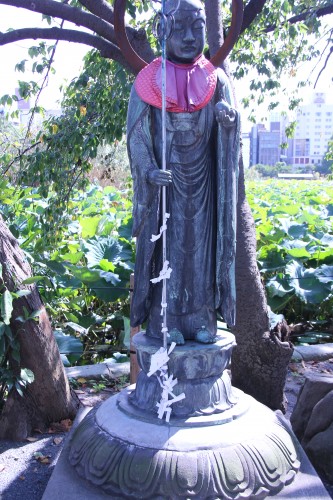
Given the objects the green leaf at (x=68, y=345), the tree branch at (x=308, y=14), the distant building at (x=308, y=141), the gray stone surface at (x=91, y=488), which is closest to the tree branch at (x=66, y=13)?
the tree branch at (x=308, y=14)

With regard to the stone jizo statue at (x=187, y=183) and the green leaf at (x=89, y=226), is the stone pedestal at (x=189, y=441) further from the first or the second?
the green leaf at (x=89, y=226)

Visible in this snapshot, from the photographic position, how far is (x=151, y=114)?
3.10 meters

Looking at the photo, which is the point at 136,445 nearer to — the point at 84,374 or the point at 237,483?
the point at 237,483

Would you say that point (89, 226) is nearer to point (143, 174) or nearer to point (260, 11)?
point (260, 11)

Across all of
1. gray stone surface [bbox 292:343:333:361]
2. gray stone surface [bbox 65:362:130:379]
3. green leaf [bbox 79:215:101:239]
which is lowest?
gray stone surface [bbox 292:343:333:361]

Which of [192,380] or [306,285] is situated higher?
[192,380]

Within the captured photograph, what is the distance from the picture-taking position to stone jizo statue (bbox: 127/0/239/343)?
10.0 feet

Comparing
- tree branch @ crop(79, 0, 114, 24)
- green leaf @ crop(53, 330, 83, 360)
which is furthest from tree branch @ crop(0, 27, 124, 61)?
green leaf @ crop(53, 330, 83, 360)

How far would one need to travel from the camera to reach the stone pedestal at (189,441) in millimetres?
2721

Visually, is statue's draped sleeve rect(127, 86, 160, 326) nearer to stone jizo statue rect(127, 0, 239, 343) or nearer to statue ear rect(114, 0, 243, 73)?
stone jizo statue rect(127, 0, 239, 343)

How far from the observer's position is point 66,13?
5.00 metres

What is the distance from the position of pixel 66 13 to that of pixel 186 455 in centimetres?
401

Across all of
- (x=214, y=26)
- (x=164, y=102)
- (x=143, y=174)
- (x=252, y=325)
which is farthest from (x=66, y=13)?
(x=252, y=325)

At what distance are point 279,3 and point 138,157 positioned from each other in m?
4.24
